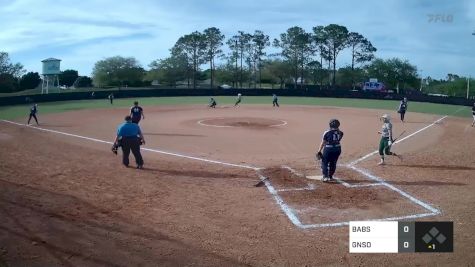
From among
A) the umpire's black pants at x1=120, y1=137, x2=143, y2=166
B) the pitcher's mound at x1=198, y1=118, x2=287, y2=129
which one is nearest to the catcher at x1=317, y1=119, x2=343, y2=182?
the umpire's black pants at x1=120, y1=137, x2=143, y2=166

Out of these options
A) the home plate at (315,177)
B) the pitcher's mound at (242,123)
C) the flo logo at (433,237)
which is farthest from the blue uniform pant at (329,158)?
the pitcher's mound at (242,123)

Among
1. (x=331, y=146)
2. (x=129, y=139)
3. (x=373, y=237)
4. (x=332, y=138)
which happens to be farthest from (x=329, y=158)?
(x=129, y=139)

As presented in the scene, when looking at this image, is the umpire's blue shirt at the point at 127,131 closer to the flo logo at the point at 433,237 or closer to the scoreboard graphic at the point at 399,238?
the scoreboard graphic at the point at 399,238

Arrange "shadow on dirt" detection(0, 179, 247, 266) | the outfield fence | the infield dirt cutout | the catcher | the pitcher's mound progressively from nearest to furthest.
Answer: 1. "shadow on dirt" detection(0, 179, 247, 266)
2. the infield dirt cutout
3. the catcher
4. the pitcher's mound
5. the outfield fence

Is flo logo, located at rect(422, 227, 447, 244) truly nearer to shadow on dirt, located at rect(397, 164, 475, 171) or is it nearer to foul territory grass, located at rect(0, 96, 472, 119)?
shadow on dirt, located at rect(397, 164, 475, 171)

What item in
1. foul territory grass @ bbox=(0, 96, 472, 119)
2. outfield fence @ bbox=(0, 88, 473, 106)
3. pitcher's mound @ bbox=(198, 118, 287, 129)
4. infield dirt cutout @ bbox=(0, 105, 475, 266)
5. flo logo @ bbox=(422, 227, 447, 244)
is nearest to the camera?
infield dirt cutout @ bbox=(0, 105, 475, 266)

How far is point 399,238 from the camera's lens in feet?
23.6

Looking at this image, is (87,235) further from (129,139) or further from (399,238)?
(129,139)

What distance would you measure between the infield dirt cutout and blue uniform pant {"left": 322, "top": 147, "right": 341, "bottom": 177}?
546 millimetres

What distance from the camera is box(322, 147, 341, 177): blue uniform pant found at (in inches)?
464

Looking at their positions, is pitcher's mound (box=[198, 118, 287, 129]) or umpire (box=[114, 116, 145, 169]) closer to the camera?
umpire (box=[114, 116, 145, 169])

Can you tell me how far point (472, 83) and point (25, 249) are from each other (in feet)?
295

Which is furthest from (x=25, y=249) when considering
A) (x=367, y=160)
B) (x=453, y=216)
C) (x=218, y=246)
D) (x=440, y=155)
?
(x=440, y=155)

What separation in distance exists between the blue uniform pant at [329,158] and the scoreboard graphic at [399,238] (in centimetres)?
403
